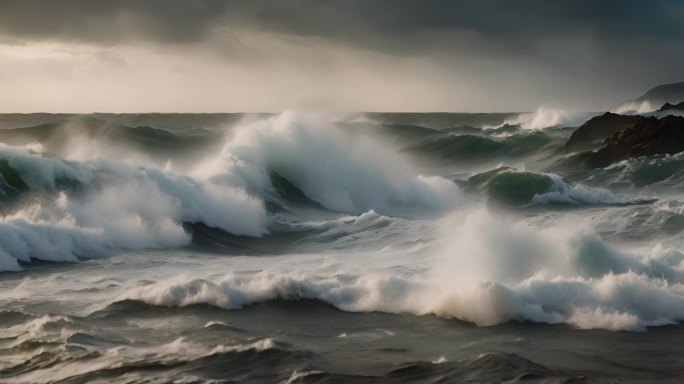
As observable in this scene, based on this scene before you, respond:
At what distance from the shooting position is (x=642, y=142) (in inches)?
1341

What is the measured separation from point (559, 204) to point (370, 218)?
25.5ft

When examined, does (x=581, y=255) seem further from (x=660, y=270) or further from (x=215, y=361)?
(x=215, y=361)

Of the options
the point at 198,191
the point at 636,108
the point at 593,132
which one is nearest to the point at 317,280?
the point at 198,191

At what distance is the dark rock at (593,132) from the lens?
41625 millimetres

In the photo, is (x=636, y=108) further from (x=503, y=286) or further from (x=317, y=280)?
(x=503, y=286)

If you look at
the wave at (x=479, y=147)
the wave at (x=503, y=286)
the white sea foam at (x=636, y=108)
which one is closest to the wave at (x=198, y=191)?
the wave at (x=503, y=286)

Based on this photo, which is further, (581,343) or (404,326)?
(404,326)

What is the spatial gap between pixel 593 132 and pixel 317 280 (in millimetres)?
33154

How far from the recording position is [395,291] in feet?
38.0

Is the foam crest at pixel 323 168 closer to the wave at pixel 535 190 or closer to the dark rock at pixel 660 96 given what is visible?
the wave at pixel 535 190

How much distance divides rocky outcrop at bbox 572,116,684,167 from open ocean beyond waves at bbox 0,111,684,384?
219 inches

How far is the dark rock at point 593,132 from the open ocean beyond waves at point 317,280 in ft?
44.3

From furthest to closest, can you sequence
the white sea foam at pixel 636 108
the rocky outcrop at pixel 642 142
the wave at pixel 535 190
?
the white sea foam at pixel 636 108, the rocky outcrop at pixel 642 142, the wave at pixel 535 190

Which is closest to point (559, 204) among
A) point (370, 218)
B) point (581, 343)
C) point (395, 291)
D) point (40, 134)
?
point (370, 218)
